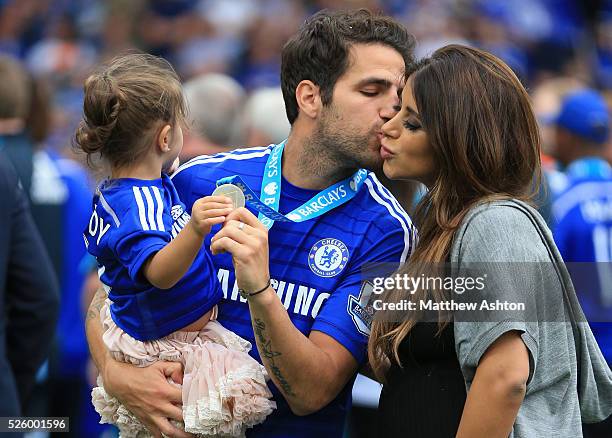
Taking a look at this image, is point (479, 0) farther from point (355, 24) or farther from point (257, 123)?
point (355, 24)

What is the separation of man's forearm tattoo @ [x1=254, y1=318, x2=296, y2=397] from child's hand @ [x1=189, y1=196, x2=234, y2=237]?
0.34m

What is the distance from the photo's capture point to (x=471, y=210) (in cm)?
306

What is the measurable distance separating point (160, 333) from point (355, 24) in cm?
133

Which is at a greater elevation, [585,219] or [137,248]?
[585,219]

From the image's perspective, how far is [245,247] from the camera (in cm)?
304

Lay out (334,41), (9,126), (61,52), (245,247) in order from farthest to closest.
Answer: (61,52) → (9,126) → (334,41) → (245,247)

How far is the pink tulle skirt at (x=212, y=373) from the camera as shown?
10.7ft

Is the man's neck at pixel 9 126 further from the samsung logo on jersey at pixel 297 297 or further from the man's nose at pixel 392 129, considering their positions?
the man's nose at pixel 392 129

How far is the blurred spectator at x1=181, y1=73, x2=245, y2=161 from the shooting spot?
20.5 ft

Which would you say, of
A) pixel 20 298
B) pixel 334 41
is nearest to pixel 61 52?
pixel 20 298

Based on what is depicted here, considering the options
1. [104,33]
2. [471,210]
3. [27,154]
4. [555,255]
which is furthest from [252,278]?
[104,33]

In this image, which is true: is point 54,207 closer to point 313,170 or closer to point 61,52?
point 313,170

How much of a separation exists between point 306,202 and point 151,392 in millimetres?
839

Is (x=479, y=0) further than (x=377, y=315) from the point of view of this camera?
Yes
